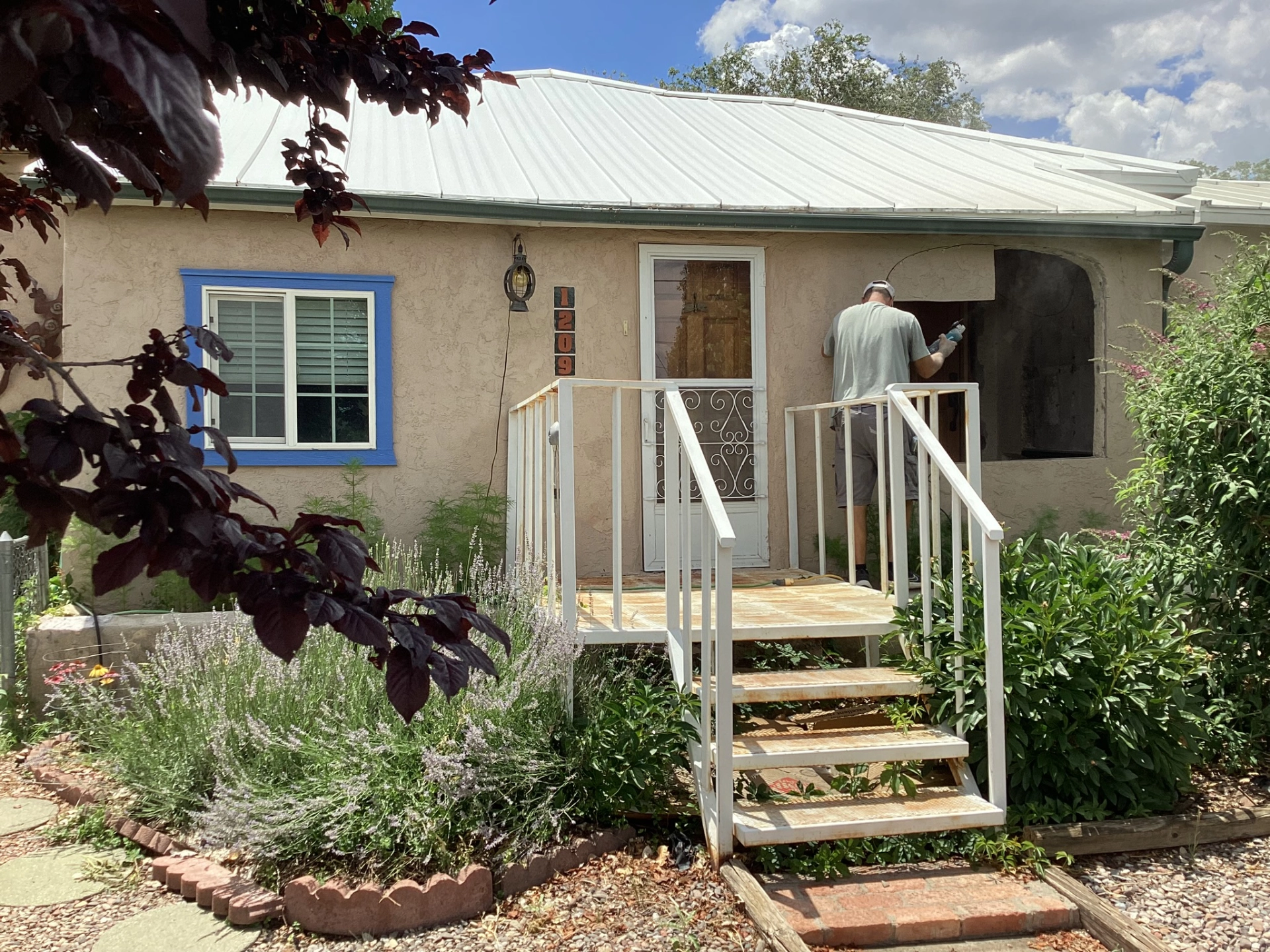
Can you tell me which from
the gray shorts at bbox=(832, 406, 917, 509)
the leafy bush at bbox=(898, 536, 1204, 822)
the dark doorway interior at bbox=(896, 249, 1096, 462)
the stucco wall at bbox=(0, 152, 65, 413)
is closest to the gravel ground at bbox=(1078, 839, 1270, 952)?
the leafy bush at bbox=(898, 536, 1204, 822)

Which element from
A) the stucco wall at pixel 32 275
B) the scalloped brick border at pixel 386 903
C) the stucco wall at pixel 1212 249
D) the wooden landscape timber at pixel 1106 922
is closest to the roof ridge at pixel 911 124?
the stucco wall at pixel 1212 249

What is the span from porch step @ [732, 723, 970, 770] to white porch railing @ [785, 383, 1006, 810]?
0.18 m

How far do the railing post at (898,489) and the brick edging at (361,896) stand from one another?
1986 millimetres

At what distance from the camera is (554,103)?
31.6 feet

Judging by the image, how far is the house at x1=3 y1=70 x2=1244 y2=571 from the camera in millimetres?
6020

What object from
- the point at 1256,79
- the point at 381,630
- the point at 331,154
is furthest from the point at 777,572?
the point at 1256,79

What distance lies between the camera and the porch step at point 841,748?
3.74m

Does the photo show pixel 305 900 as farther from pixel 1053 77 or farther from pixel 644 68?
pixel 1053 77

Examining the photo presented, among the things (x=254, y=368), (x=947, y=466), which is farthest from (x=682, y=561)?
(x=254, y=368)

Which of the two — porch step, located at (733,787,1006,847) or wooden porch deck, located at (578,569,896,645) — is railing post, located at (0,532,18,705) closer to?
wooden porch deck, located at (578,569,896,645)

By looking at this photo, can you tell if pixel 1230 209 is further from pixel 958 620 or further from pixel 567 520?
pixel 567 520

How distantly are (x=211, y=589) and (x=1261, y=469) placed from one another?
4546 millimetres

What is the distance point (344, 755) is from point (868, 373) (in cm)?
395

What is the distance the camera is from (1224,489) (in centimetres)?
441
